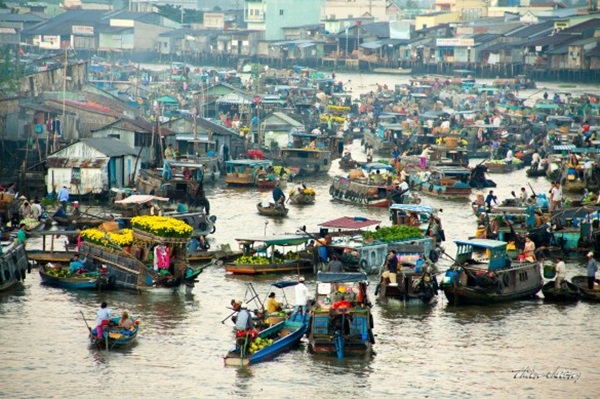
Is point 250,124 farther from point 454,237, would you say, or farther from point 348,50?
point 348,50

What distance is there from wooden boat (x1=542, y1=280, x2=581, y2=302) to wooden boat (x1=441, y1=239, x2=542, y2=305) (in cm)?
33

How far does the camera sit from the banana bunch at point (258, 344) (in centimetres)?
2575

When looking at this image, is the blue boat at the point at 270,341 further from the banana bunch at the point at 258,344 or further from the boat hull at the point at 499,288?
the boat hull at the point at 499,288

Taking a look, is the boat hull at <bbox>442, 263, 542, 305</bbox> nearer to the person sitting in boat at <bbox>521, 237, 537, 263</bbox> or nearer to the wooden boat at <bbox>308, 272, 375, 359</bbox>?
the person sitting in boat at <bbox>521, 237, 537, 263</bbox>

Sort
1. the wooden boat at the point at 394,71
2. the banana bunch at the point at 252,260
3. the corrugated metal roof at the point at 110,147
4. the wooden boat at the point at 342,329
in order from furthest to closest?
the wooden boat at the point at 394,71, the corrugated metal roof at the point at 110,147, the banana bunch at the point at 252,260, the wooden boat at the point at 342,329

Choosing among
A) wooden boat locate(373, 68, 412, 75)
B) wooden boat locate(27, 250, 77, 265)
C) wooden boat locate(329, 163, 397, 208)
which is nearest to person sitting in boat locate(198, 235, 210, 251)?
wooden boat locate(27, 250, 77, 265)

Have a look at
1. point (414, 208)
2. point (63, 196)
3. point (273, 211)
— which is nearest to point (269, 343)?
point (414, 208)

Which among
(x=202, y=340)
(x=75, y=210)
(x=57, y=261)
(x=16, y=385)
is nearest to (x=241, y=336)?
(x=202, y=340)

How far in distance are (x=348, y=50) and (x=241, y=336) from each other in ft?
309

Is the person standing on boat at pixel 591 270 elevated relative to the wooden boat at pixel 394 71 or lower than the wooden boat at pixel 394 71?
lower

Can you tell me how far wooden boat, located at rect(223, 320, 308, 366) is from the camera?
25.7m

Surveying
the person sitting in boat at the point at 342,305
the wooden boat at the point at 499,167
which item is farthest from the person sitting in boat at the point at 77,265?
the wooden boat at the point at 499,167

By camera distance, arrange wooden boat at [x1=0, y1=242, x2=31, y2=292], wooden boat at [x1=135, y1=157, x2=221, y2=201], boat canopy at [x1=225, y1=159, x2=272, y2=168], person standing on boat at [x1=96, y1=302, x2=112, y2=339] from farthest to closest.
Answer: boat canopy at [x1=225, y1=159, x2=272, y2=168]
wooden boat at [x1=135, y1=157, x2=221, y2=201]
wooden boat at [x1=0, y1=242, x2=31, y2=292]
person standing on boat at [x1=96, y1=302, x2=112, y2=339]

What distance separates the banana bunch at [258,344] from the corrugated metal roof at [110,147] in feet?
69.5
